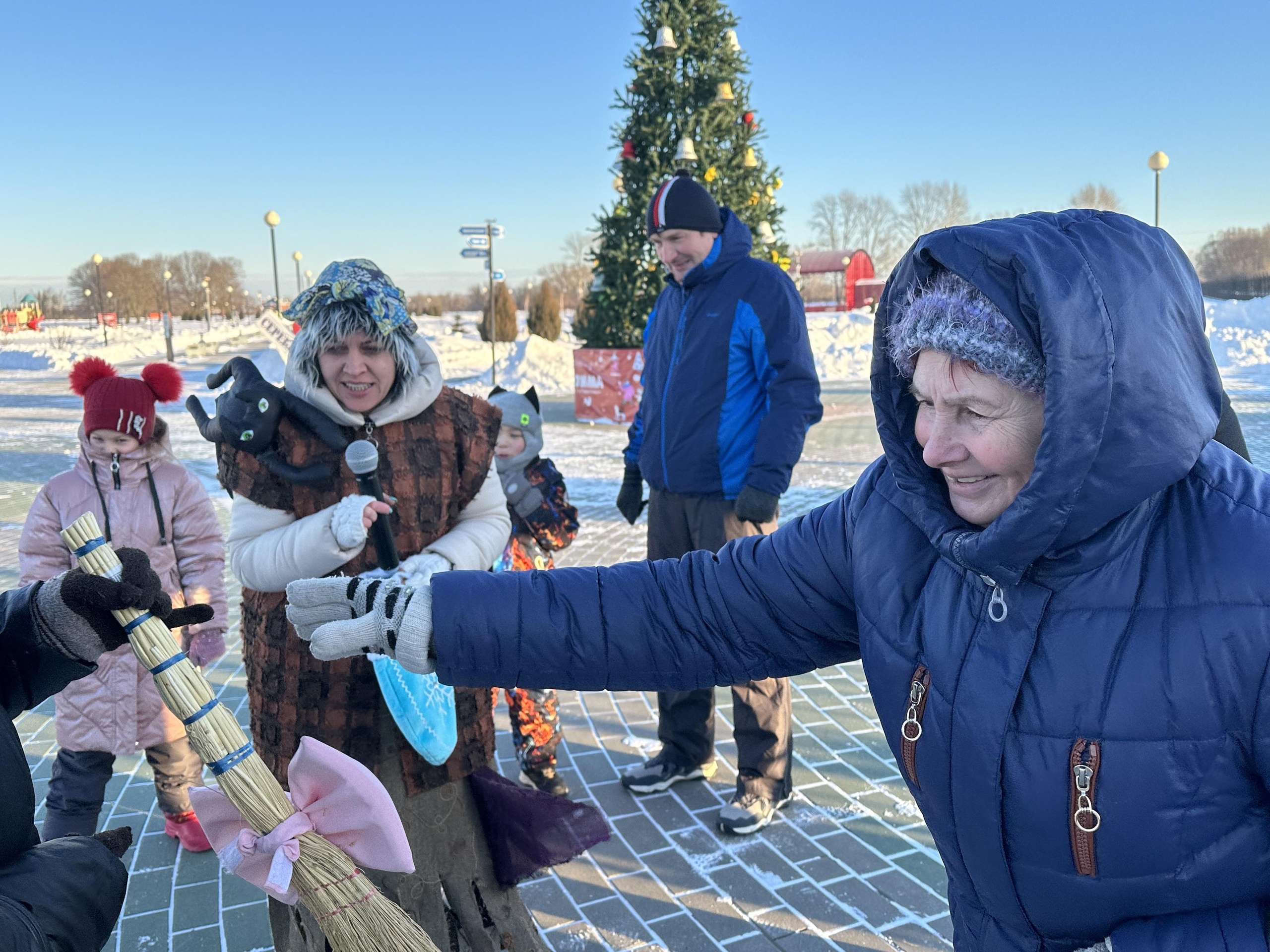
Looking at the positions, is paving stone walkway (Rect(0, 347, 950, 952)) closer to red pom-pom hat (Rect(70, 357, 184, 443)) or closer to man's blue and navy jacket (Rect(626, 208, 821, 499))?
man's blue and navy jacket (Rect(626, 208, 821, 499))

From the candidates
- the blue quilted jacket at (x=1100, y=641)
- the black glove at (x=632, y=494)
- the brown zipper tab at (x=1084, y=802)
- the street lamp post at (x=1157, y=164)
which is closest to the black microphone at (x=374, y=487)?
the blue quilted jacket at (x=1100, y=641)

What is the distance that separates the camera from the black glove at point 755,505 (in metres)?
3.66

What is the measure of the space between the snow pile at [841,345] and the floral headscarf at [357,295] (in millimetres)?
20856

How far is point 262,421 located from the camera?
90.0 inches

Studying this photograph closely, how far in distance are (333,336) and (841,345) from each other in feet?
81.6

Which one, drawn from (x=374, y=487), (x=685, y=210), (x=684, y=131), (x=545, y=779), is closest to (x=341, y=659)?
(x=374, y=487)

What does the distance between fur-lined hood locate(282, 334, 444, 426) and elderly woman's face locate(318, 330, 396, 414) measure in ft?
0.08

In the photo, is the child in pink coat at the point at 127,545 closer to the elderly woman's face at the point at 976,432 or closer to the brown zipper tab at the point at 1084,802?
the elderly woman's face at the point at 976,432

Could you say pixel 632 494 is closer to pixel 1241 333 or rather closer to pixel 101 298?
pixel 1241 333

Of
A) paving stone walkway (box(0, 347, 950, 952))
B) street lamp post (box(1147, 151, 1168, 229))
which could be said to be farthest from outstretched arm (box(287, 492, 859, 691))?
street lamp post (box(1147, 151, 1168, 229))

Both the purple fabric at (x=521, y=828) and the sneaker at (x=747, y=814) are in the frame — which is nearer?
the purple fabric at (x=521, y=828)

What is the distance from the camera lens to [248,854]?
5.55 ft

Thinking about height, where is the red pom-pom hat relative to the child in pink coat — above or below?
above

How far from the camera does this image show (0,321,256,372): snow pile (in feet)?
101
